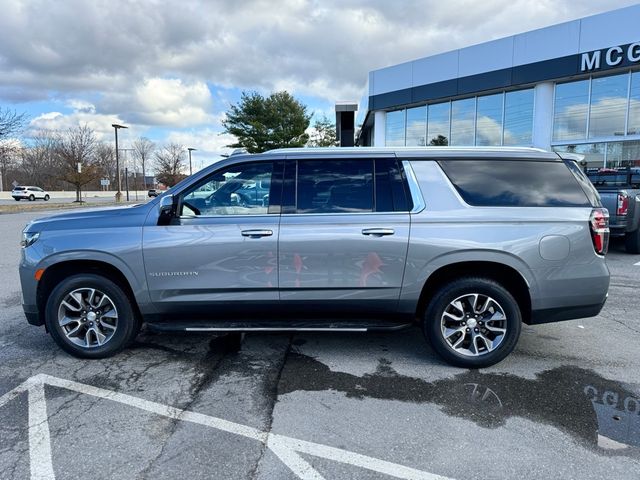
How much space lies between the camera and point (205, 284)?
3.91 metres

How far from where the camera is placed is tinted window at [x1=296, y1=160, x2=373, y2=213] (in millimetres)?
3936

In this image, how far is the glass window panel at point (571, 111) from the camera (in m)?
15.9

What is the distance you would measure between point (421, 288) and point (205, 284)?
1.93m

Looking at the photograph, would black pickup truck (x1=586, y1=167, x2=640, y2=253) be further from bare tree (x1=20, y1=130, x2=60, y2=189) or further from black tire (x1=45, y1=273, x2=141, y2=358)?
bare tree (x1=20, y1=130, x2=60, y2=189)

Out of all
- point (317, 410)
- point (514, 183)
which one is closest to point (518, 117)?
point (514, 183)

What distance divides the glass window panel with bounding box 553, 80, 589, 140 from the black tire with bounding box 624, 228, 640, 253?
7.70 meters

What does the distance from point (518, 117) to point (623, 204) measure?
9.56 meters

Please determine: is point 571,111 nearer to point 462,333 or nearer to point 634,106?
point 634,106

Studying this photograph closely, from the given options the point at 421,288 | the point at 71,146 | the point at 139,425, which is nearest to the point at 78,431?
the point at 139,425

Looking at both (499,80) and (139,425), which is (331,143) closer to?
(499,80)

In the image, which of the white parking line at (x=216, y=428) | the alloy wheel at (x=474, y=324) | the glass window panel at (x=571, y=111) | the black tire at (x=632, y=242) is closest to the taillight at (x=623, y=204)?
the black tire at (x=632, y=242)

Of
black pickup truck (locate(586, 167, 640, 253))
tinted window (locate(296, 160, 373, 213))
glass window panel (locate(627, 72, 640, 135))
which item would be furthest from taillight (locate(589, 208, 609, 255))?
glass window panel (locate(627, 72, 640, 135))

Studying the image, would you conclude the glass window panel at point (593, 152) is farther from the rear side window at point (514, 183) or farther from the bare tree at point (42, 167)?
the bare tree at point (42, 167)

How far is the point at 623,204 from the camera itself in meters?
9.04
